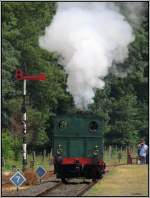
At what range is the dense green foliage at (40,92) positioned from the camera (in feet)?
162

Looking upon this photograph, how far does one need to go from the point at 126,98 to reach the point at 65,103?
1130 centimetres

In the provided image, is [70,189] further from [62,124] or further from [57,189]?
[62,124]

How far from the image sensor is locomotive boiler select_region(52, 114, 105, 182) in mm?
27250

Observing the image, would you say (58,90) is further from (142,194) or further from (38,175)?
(142,194)

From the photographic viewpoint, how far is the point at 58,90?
53.1m

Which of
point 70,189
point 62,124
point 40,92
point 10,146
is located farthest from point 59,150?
point 40,92

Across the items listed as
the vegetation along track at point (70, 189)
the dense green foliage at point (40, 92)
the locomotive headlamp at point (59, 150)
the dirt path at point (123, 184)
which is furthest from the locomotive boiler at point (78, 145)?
the dense green foliage at point (40, 92)

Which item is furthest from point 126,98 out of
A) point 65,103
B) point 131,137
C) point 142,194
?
point 142,194

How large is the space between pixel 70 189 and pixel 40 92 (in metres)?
30.5

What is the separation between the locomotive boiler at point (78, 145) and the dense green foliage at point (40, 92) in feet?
50.7

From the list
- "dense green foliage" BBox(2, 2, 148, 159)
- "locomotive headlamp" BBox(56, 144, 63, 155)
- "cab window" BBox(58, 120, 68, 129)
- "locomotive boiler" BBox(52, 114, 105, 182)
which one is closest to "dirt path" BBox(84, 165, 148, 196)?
"locomotive boiler" BBox(52, 114, 105, 182)

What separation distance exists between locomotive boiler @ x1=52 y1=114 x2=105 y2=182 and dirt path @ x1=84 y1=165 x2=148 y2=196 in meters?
0.87

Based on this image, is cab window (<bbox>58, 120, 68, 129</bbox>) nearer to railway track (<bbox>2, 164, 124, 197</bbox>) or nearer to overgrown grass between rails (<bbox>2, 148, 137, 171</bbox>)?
railway track (<bbox>2, 164, 124, 197</bbox>)

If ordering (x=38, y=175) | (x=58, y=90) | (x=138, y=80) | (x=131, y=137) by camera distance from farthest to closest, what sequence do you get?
(x=138, y=80) → (x=131, y=137) → (x=58, y=90) → (x=38, y=175)
